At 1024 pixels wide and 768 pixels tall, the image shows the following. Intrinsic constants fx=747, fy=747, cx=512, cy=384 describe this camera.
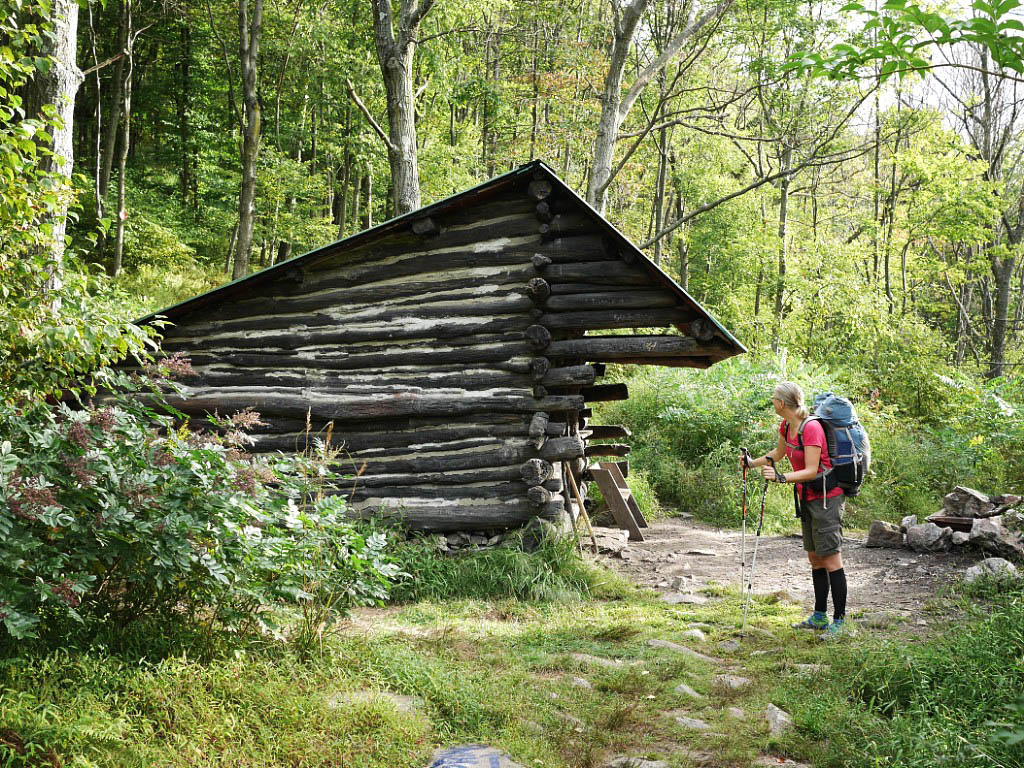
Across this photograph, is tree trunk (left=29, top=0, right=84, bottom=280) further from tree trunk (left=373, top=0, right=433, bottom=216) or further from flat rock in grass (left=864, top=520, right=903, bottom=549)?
flat rock in grass (left=864, top=520, right=903, bottom=549)

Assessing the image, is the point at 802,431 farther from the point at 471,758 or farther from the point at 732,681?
the point at 471,758

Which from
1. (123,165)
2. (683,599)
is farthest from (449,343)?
(123,165)

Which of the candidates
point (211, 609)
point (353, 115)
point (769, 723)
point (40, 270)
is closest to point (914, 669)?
point (769, 723)

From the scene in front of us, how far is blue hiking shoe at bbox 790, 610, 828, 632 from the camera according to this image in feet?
20.3

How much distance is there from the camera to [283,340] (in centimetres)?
844

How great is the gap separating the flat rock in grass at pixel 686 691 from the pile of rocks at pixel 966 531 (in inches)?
194

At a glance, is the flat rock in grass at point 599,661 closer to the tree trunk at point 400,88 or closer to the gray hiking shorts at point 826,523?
the gray hiking shorts at point 826,523

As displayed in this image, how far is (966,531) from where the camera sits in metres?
8.78

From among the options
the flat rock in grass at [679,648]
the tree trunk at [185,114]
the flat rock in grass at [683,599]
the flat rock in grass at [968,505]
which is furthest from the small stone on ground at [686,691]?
the tree trunk at [185,114]

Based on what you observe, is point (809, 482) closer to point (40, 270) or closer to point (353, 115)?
point (40, 270)

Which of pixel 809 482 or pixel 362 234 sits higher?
pixel 362 234

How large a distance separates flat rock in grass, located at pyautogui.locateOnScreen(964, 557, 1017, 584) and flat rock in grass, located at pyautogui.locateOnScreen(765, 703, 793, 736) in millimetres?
3460

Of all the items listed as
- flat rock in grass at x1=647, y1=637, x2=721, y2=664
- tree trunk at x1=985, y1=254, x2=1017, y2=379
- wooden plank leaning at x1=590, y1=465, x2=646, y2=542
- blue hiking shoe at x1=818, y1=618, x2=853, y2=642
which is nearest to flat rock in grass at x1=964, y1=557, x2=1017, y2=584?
blue hiking shoe at x1=818, y1=618, x2=853, y2=642

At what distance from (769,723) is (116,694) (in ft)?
11.4
